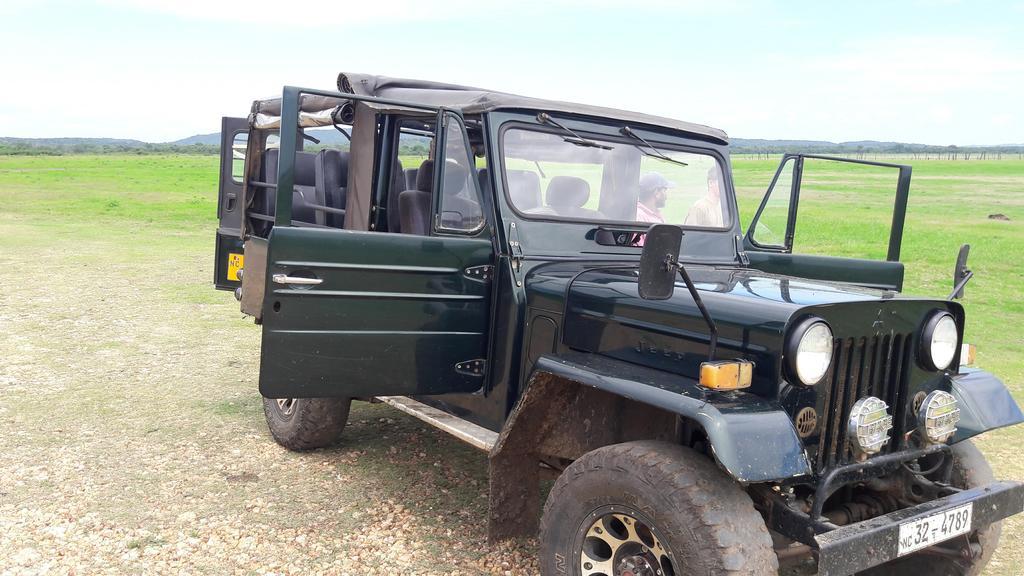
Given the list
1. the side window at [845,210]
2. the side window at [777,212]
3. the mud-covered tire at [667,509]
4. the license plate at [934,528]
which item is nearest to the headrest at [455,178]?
the mud-covered tire at [667,509]

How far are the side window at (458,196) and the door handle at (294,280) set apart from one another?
0.71 meters

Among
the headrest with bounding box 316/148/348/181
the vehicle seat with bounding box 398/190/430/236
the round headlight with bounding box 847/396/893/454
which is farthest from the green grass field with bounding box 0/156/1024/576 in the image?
the headrest with bounding box 316/148/348/181

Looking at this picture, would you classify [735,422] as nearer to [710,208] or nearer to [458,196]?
[458,196]

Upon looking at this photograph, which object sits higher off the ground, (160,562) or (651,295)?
(651,295)

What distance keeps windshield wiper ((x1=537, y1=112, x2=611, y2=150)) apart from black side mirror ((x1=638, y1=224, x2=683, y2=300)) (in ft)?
5.00

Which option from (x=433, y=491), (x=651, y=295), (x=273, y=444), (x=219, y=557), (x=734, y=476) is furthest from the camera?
(x=273, y=444)

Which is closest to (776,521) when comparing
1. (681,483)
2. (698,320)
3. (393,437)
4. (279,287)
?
(681,483)

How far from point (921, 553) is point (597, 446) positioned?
144 centimetres

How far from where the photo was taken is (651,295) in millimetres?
2932

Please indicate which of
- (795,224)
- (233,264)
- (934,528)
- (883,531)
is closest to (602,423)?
(883,531)

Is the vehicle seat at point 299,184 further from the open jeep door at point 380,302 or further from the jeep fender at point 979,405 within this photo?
the jeep fender at point 979,405

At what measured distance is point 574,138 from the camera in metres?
4.36

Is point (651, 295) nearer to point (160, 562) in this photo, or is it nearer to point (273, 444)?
point (160, 562)

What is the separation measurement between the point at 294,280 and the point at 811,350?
2.04 m
